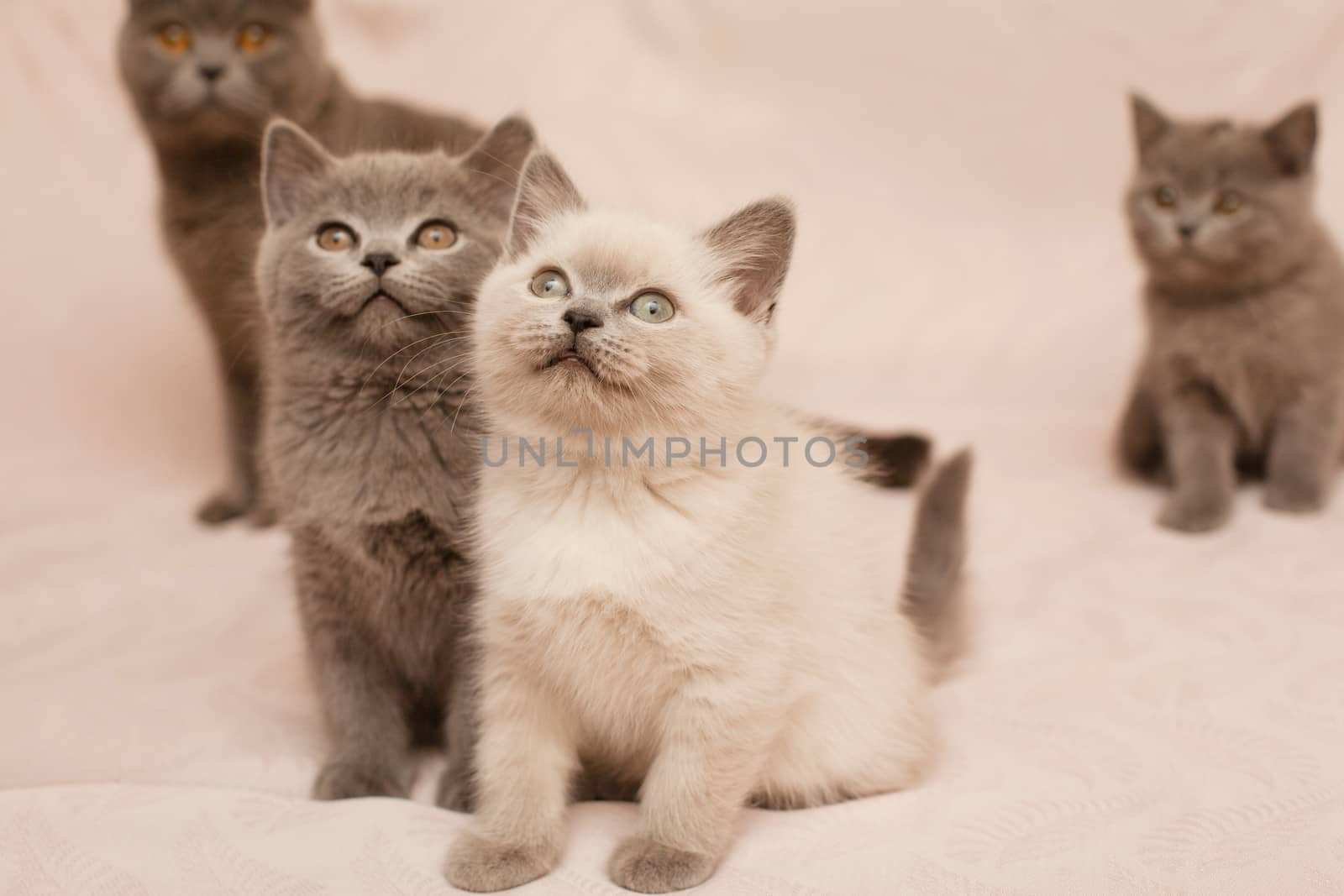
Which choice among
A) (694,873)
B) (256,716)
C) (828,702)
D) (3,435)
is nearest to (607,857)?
(694,873)

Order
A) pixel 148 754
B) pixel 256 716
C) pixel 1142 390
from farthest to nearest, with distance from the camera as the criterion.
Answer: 1. pixel 1142 390
2. pixel 256 716
3. pixel 148 754

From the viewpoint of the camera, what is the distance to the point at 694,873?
3.79ft

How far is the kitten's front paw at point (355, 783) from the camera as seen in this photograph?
4.49ft

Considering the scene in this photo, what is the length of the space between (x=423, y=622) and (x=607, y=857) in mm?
355

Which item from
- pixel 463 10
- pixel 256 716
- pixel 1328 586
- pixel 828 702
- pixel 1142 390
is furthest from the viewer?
pixel 463 10

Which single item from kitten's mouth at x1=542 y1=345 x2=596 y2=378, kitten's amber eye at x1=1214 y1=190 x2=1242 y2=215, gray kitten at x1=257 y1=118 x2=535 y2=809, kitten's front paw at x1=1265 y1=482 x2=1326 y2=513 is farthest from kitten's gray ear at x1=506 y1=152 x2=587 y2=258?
kitten's front paw at x1=1265 y1=482 x2=1326 y2=513

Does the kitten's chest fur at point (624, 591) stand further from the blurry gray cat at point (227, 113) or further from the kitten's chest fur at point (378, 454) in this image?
the blurry gray cat at point (227, 113)

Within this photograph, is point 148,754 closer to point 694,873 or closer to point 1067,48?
point 694,873

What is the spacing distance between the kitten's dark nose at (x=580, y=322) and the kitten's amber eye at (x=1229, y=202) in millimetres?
1672

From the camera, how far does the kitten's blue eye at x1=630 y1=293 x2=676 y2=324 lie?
1.16m

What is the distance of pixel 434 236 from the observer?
53.7 inches

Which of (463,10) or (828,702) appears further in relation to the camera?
(463,10)

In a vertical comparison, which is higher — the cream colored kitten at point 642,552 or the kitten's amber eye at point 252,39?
the kitten's amber eye at point 252,39

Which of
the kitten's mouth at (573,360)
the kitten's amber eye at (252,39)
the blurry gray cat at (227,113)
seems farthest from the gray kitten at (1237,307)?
the kitten's amber eye at (252,39)
